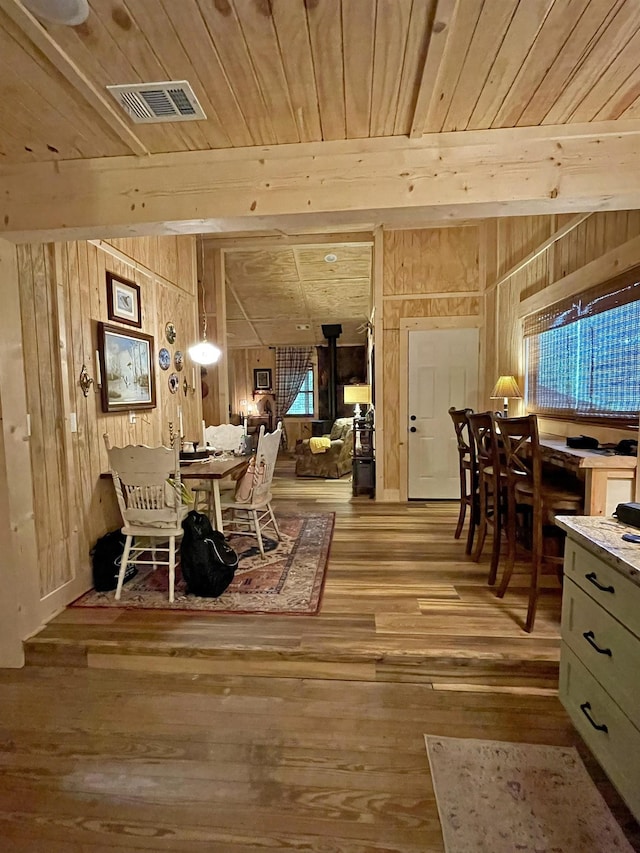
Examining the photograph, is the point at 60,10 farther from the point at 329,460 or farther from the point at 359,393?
the point at 329,460

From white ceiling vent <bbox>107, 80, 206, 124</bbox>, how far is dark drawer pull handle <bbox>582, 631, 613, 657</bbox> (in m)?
2.43

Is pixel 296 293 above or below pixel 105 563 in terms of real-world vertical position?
above

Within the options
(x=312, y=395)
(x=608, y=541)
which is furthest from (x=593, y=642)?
(x=312, y=395)

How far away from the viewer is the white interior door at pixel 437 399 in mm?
4824

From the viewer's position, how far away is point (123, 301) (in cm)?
326

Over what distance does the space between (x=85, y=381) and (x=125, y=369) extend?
51 centimetres

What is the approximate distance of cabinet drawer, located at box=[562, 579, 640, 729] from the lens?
4.16ft

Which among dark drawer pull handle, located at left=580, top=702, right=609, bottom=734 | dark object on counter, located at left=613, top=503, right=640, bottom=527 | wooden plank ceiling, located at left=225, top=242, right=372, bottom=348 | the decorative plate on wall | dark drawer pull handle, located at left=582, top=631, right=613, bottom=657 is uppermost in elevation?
wooden plank ceiling, located at left=225, top=242, right=372, bottom=348

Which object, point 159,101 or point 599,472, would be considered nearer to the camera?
point 159,101

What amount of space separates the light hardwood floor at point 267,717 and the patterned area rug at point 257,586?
0.12 metres

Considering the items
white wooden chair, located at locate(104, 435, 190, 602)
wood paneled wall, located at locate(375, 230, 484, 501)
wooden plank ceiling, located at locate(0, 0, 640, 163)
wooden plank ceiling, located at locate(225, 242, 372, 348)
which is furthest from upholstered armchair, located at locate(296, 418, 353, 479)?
wooden plank ceiling, located at locate(0, 0, 640, 163)

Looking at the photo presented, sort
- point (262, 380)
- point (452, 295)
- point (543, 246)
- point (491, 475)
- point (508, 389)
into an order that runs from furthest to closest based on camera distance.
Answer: point (262, 380)
point (452, 295)
point (508, 389)
point (543, 246)
point (491, 475)

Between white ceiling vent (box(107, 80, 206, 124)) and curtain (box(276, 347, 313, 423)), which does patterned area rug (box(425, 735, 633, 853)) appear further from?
curtain (box(276, 347, 313, 423))

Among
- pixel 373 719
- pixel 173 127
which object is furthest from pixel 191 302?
pixel 373 719
